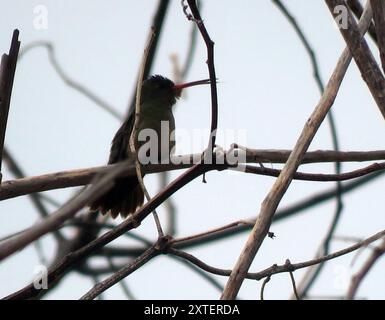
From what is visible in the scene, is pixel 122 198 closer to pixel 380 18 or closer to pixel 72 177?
pixel 72 177

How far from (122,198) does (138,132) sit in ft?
2.31

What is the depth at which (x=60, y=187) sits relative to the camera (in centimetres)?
305

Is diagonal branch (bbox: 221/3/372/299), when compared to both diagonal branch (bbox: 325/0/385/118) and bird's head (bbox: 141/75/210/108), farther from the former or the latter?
bird's head (bbox: 141/75/210/108)

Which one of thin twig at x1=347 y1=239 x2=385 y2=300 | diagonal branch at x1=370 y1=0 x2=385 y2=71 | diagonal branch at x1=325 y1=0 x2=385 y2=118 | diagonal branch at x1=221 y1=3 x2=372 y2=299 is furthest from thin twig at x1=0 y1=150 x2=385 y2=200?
diagonal branch at x1=370 y1=0 x2=385 y2=71

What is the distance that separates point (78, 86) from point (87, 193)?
3133 millimetres

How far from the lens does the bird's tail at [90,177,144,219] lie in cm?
446

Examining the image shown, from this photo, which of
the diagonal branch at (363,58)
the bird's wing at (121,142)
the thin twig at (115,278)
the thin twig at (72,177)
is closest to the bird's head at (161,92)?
the bird's wing at (121,142)

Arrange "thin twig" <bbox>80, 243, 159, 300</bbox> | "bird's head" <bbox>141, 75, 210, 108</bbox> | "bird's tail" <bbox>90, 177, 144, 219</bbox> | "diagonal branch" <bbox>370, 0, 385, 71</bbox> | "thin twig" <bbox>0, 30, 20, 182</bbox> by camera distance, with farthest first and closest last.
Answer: "bird's head" <bbox>141, 75, 210, 108</bbox>, "bird's tail" <bbox>90, 177, 144, 219</bbox>, "diagonal branch" <bbox>370, 0, 385, 71</bbox>, "thin twig" <bbox>80, 243, 159, 300</bbox>, "thin twig" <bbox>0, 30, 20, 182</bbox>

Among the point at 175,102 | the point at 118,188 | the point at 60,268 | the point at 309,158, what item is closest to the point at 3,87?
the point at 60,268

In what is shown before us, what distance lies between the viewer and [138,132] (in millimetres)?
5160

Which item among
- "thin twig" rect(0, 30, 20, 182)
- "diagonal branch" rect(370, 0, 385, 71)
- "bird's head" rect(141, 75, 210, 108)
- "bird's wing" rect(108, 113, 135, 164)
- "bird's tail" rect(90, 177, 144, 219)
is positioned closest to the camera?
"thin twig" rect(0, 30, 20, 182)

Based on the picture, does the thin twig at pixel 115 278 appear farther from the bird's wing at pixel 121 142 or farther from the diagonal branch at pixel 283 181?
the bird's wing at pixel 121 142

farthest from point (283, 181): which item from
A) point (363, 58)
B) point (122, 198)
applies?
point (122, 198)

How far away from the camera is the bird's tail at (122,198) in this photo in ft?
14.6
